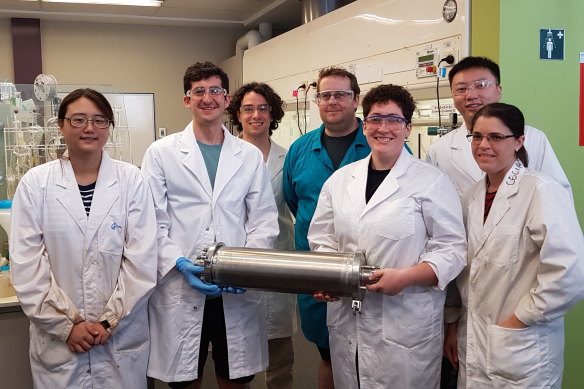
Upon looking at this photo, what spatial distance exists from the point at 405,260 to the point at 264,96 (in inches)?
44.3

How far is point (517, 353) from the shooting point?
1.42 m

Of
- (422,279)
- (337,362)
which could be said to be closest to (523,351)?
(422,279)

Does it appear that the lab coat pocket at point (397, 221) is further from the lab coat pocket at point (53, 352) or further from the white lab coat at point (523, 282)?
the lab coat pocket at point (53, 352)

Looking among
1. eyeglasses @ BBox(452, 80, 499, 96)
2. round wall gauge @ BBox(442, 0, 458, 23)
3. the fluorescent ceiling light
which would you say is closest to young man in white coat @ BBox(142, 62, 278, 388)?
eyeglasses @ BBox(452, 80, 499, 96)

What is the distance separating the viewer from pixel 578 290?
4.52 feet

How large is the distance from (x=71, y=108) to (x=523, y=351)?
4.75 feet

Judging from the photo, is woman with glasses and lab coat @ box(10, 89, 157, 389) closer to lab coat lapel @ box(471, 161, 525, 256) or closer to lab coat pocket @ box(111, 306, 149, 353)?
lab coat pocket @ box(111, 306, 149, 353)

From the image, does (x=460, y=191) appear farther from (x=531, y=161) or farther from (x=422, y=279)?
(x=422, y=279)

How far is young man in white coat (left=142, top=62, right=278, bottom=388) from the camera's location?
177 centimetres

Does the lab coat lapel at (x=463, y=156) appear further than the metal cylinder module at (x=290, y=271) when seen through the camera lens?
Yes

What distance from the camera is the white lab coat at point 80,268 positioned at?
1588 millimetres

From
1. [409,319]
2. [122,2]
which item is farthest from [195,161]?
[122,2]

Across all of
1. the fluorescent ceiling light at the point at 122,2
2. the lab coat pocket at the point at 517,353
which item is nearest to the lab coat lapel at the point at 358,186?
the lab coat pocket at the point at 517,353

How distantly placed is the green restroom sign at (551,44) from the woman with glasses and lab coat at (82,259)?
175 centimetres
